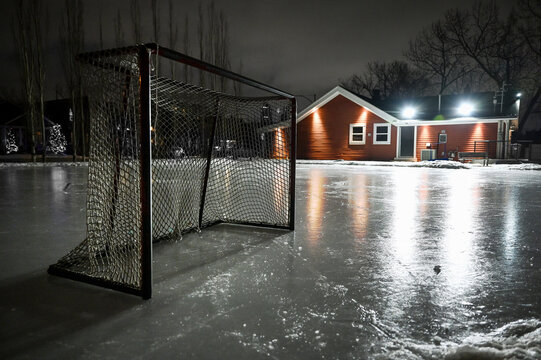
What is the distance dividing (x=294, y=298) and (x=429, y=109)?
2723cm

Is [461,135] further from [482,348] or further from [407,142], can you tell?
[482,348]

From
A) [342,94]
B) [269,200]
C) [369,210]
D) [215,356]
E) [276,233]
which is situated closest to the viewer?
[215,356]

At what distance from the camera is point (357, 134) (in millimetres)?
23812

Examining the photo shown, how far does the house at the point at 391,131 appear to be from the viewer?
20953 millimetres

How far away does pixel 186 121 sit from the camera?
4570mm

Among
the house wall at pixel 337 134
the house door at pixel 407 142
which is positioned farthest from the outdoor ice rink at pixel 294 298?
the house door at pixel 407 142

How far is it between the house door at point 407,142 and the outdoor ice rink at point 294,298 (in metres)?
19.8

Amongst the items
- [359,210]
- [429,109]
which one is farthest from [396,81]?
[359,210]

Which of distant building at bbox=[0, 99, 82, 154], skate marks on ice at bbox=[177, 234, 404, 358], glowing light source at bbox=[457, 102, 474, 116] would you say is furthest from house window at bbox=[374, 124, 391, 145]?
distant building at bbox=[0, 99, 82, 154]

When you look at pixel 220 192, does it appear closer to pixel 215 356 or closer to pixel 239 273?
pixel 239 273

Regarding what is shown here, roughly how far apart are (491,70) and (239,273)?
37024mm

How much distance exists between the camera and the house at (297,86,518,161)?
21.0 m

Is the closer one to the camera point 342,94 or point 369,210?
point 369,210

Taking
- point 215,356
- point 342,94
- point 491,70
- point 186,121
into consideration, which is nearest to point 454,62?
point 491,70
